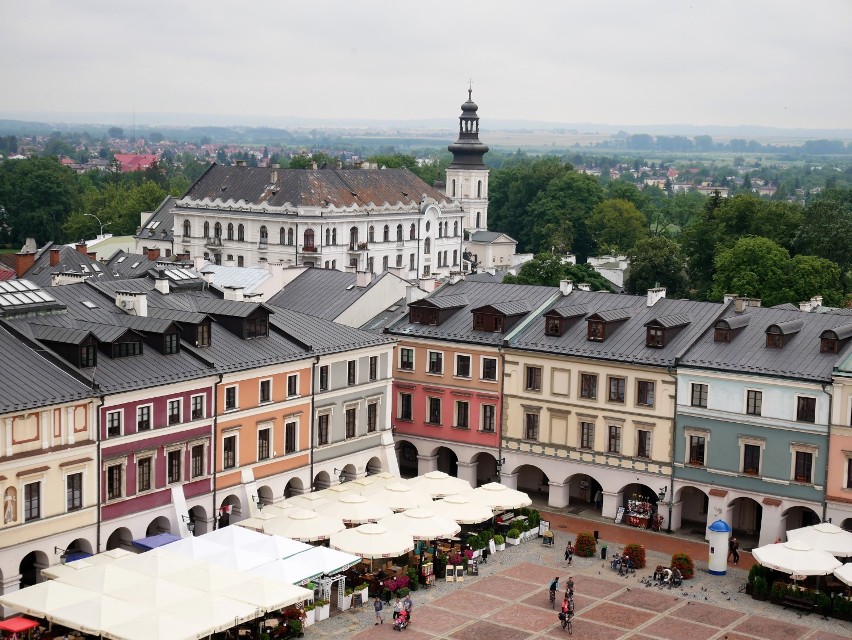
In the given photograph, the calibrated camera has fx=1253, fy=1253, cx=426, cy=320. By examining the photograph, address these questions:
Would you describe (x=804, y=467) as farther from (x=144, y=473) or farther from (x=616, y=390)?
(x=144, y=473)

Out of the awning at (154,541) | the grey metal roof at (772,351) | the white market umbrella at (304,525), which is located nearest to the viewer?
the awning at (154,541)

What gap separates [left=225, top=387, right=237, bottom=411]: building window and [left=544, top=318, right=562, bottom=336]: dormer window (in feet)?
56.0

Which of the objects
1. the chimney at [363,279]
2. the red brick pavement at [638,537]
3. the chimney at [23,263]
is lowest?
the red brick pavement at [638,537]

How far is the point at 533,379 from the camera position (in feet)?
202

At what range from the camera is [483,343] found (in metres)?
62.6

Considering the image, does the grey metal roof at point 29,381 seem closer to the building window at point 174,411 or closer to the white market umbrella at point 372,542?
the building window at point 174,411

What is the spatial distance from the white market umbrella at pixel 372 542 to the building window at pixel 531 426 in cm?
1394

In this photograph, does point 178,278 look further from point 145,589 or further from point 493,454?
point 145,589

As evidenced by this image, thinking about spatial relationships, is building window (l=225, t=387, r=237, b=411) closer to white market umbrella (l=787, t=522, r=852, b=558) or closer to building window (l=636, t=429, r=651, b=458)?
building window (l=636, t=429, r=651, b=458)

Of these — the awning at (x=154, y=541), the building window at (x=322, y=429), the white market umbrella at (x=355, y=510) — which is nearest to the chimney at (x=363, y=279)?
the building window at (x=322, y=429)

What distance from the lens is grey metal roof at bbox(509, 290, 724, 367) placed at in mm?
58719

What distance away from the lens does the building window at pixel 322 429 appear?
57562mm

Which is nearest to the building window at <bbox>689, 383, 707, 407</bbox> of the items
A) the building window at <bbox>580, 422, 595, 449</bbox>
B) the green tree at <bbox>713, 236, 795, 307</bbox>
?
the building window at <bbox>580, 422, 595, 449</bbox>

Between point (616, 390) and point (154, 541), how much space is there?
23.3 meters
